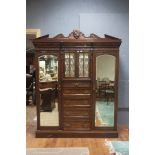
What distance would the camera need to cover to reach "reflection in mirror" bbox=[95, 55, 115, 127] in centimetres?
456

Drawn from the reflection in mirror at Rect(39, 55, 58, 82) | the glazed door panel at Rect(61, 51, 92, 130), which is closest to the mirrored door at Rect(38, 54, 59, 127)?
the reflection in mirror at Rect(39, 55, 58, 82)

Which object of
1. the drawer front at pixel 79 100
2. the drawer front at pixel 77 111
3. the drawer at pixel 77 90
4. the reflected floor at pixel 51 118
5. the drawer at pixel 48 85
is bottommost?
the reflected floor at pixel 51 118

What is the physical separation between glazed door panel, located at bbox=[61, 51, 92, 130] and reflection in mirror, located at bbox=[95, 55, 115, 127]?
0.17m

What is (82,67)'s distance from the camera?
181 inches

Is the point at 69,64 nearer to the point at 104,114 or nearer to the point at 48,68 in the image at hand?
the point at 48,68

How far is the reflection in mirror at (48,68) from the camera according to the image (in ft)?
15.1

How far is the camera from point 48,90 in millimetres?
4676

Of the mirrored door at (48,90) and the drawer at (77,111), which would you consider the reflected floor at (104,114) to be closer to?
the drawer at (77,111)

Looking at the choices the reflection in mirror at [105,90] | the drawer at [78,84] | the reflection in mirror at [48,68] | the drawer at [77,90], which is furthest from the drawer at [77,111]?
the reflection in mirror at [48,68]

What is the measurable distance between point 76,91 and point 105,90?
55cm

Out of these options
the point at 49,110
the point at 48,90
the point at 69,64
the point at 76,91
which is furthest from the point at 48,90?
the point at 69,64
